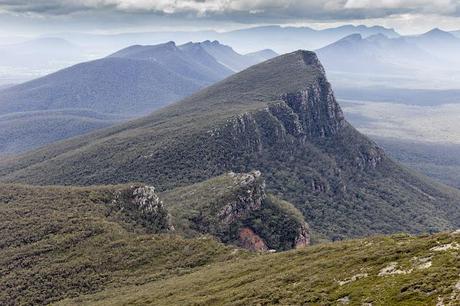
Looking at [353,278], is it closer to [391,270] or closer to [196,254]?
[391,270]

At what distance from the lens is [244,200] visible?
149 meters

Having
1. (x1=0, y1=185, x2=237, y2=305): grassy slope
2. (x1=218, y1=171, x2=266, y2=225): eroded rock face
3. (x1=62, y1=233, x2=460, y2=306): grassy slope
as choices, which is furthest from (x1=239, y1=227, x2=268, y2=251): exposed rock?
(x1=62, y1=233, x2=460, y2=306): grassy slope

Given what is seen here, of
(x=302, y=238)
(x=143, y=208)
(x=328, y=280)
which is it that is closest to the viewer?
(x=328, y=280)

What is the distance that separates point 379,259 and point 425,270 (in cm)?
986

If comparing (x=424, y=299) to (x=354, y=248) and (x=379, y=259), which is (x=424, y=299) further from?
(x=354, y=248)

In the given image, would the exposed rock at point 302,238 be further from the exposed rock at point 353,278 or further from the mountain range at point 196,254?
the exposed rock at point 353,278

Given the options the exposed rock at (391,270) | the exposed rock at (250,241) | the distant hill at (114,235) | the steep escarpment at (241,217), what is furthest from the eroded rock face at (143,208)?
the exposed rock at (391,270)

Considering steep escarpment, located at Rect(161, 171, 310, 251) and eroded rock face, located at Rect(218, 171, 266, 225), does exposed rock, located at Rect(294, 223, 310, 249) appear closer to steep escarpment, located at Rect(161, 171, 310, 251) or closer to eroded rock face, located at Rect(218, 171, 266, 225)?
steep escarpment, located at Rect(161, 171, 310, 251)

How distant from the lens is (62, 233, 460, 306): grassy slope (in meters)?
43.9

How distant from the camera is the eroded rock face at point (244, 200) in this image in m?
144

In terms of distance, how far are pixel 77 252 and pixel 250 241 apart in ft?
188

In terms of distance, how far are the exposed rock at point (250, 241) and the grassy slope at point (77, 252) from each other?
112 ft

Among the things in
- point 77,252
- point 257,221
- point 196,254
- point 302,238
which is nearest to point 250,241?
point 257,221

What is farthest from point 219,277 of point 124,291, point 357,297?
point 357,297
